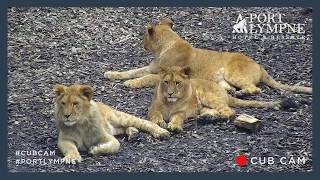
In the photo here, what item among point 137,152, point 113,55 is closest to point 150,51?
point 113,55

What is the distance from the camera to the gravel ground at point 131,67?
10.6 metres

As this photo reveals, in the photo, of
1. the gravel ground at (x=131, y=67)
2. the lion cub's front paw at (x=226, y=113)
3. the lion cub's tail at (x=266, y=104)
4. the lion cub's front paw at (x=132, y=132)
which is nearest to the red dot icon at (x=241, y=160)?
the gravel ground at (x=131, y=67)

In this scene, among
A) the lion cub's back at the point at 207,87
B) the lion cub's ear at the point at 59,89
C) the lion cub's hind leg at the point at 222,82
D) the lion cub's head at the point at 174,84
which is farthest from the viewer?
the lion cub's hind leg at the point at 222,82

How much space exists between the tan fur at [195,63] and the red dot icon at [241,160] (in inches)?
24.4

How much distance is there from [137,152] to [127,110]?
42cm

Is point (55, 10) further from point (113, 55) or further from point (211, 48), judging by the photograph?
point (211, 48)

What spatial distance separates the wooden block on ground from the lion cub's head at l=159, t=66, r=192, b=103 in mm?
494

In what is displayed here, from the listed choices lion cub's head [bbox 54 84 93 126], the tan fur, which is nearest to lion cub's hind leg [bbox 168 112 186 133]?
the tan fur

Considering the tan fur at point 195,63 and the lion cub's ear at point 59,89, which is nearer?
the lion cub's ear at point 59,89

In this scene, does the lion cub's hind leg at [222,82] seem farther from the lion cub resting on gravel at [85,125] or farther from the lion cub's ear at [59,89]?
the lion cub's ear at [59,89]

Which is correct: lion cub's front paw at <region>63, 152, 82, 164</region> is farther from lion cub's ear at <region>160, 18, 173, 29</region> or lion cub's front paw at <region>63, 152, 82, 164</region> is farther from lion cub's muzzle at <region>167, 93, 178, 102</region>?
lion cub's ear at <region>160, 18, 173, 29</region>

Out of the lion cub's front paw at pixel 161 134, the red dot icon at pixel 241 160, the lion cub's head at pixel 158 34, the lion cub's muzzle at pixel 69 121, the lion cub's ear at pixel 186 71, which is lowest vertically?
the red dot icon at pixel 241 160

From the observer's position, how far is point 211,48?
1112cm

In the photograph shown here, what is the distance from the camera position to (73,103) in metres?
10.3
